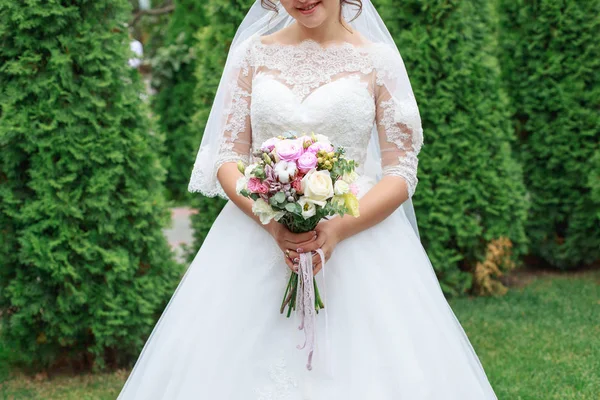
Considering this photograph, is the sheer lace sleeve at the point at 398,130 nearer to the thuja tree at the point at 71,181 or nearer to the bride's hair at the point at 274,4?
the bride's hair at the point at 274,4

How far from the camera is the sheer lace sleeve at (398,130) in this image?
3344mm

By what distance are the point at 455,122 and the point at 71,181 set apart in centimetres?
343

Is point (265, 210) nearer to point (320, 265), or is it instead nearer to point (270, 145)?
point (270, 145)

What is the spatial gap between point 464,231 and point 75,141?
140 inches

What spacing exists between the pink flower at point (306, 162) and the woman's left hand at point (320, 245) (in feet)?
1.32

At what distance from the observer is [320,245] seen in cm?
301

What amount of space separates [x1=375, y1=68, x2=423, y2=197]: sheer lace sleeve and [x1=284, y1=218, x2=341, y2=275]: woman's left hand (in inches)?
17.5

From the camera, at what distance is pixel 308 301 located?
2.99m

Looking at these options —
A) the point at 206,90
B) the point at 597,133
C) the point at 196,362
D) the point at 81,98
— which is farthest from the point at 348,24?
the point at 597,133

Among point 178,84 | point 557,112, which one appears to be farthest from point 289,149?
point 178,84

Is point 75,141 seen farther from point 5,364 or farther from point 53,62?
point 5,364

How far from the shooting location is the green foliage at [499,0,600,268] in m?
7.57

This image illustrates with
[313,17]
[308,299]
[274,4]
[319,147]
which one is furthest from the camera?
[274,4]

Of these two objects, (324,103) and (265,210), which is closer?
(265,210)
